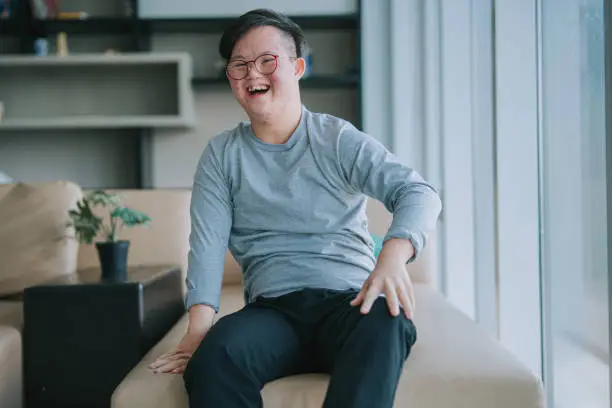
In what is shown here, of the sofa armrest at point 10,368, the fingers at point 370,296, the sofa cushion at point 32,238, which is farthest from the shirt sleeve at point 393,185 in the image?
the sofa cushion at point 32,238

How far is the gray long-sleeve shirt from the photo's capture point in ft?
4.50

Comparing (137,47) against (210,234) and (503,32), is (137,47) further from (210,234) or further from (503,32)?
(210,234)

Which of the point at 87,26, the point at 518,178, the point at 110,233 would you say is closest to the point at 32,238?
the point at 110,233

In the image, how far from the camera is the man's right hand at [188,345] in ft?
4.31

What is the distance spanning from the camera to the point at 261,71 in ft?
4.69

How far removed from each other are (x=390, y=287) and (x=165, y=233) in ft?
4.37

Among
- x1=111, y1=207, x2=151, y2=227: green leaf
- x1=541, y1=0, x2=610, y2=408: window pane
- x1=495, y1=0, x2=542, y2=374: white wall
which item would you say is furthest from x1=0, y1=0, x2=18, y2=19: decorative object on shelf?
x1=541, y1=0, x2=610, y2=408: window pane

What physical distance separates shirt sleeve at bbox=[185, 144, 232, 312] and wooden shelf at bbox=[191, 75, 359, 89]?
2.72 metres

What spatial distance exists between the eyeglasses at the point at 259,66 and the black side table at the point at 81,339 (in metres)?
0.61

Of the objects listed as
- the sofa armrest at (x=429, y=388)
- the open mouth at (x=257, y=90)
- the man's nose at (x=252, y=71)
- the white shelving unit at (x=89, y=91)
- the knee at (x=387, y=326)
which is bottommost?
the sofa armrest at (x=429, y=388)

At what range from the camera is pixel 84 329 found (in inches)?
66.9

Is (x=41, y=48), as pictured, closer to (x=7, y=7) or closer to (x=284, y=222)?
(x=7, y=7)

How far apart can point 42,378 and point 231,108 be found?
2949mm

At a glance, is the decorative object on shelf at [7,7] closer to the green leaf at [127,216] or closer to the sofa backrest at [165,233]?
the sofa backrest at [165,233]
